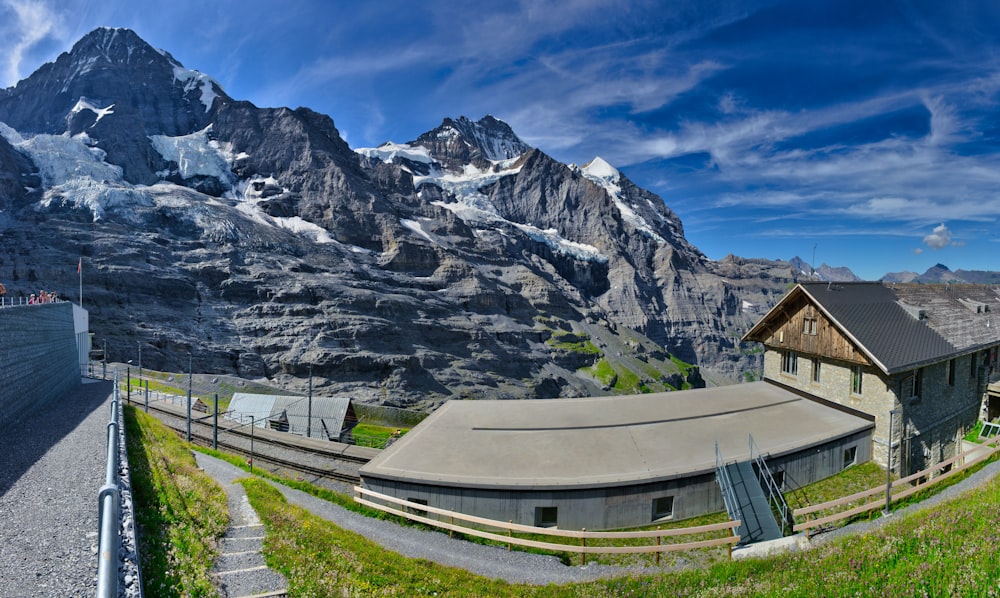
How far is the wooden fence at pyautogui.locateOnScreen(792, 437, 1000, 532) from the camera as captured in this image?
1473cm

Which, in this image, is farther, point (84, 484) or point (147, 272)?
point (147, 272)

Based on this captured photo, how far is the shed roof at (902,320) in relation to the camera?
74.7 feet

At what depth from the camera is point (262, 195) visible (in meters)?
152

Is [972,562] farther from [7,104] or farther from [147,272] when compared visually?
[7,104]

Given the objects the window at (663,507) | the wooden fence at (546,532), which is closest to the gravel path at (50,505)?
the wooden fence at (546,532)

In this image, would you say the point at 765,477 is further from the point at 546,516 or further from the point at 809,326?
the point at 809,326

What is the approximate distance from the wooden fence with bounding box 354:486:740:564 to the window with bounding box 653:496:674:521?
115 cm

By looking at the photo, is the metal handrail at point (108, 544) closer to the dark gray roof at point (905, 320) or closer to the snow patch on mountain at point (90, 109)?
the dark gray roof at point (905, 320)

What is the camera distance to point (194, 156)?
15562 centimetres

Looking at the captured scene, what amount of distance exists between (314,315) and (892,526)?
343 ft

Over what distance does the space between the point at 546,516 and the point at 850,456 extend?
15.9m

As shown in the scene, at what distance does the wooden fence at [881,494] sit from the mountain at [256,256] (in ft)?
257

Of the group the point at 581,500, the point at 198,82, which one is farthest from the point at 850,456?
the point at 198,82

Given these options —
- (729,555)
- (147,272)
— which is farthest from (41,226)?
(729,555)
